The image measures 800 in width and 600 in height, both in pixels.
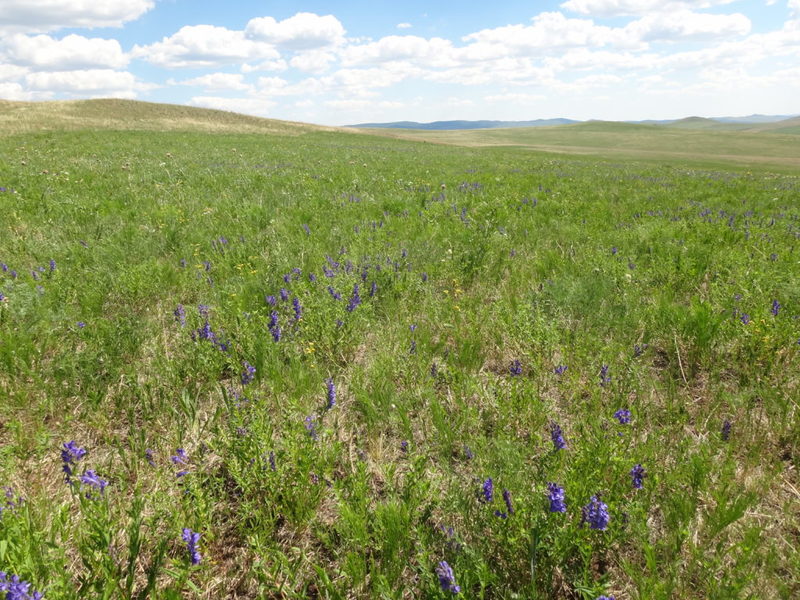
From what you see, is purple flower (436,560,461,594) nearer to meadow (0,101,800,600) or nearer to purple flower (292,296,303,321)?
meadow (0,101,800,600)

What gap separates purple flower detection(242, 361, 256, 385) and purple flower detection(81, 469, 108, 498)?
A: 1152mm

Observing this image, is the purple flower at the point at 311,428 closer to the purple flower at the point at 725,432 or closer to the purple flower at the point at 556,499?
the purple flower at the point at 556,499

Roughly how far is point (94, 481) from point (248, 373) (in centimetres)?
129

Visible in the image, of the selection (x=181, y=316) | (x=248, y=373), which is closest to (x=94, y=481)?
(x=248, y=373)

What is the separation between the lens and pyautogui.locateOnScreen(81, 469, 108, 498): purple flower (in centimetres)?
192

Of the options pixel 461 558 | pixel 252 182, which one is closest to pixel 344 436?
pixel 461 558

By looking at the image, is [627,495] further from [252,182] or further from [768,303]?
[252,182]

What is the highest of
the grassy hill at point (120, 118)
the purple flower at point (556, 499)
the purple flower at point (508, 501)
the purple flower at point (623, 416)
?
the grassy hill at point (120, 118)

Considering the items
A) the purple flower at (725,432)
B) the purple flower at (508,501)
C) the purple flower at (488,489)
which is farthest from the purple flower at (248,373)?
the purple flower at (725,432)

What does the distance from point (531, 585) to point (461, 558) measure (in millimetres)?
293

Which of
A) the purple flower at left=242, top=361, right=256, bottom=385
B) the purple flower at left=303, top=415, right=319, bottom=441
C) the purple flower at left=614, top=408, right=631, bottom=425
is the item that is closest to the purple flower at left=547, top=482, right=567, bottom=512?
the purple flower at left=614, top=408, right=631, bottom=425

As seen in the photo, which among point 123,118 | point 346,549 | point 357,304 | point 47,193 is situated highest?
point 123,118

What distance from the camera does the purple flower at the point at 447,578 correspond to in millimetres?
1711

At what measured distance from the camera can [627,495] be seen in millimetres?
2316
